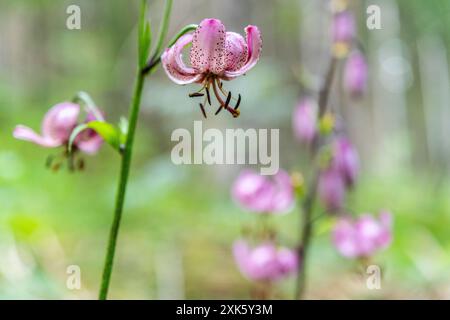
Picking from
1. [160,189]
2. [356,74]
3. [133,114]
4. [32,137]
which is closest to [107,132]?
[133,114]

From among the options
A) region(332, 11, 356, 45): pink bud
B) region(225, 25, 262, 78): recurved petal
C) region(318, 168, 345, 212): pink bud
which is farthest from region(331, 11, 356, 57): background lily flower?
region(225, 25, 262, 78): recurved petal

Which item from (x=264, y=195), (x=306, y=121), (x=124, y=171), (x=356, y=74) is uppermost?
(x=356, y=74)

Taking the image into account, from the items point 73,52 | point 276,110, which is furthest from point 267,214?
point 73,52

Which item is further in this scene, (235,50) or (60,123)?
(60,123)

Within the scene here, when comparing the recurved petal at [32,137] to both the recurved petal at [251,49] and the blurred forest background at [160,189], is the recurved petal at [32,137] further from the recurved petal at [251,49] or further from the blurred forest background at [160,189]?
the blurred forest background at [160,189]

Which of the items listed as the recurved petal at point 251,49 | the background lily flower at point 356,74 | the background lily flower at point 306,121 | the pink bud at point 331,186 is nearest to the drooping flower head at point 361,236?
the pink bud at point 331,186

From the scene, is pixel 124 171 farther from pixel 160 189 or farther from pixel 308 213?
pixel 160 189

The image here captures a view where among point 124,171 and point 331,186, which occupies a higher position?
point 331,186
